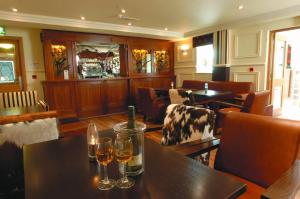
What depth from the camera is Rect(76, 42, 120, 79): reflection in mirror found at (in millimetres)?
5754

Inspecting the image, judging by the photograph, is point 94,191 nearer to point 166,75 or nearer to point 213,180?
point 213,180

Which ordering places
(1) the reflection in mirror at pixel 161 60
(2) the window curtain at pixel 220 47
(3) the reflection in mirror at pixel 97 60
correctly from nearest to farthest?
(2) the window curtain at pixel 220 47
(3) the reflection in mirror at pixel 97 60
(1) the reflection in mirror at pixel 161 60

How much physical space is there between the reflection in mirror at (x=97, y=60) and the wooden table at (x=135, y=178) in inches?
188

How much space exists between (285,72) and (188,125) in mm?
5118

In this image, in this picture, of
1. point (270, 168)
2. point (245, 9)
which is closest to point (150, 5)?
point (245, 9)

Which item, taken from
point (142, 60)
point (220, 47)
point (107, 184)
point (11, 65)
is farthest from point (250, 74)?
point (11, 65)

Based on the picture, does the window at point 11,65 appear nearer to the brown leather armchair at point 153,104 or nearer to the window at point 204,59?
the brown leather armchair at point 153,104

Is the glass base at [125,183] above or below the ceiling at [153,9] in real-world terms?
below

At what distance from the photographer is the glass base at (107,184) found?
0.82 metres

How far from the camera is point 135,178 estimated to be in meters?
0.90

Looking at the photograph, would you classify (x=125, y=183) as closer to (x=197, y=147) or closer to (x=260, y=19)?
(x=197, y=147)

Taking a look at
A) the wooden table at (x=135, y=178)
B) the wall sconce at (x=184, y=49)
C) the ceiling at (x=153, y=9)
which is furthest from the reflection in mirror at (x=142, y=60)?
the wooden table at (x=135, y=178)

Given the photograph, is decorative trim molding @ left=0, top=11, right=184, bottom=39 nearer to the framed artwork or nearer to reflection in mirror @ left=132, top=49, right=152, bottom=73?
reflection in mirror @ left=132, top=49, right=152, bottom=73

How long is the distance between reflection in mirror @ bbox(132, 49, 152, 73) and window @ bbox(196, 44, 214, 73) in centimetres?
157
